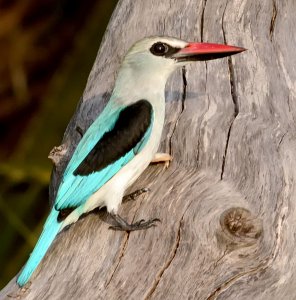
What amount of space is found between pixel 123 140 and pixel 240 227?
795 mm

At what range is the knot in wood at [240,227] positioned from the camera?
14.2 feet

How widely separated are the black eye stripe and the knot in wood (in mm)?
973

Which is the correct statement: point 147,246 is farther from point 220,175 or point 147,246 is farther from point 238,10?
point 238,10

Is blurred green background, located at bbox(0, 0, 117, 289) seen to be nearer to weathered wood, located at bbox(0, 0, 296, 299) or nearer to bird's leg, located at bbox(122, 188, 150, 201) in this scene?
weathered wood, located at bbox(0, 0, 296, 299)

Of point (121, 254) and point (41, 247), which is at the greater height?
point (41, 247)

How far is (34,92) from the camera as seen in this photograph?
28.9 feet

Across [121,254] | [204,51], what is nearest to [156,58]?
[204,51]

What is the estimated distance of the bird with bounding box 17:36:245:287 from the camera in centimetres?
472

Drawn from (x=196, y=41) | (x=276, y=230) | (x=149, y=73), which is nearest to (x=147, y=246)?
(x=276, y=230)

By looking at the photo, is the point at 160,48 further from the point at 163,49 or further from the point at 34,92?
the point at 34,92

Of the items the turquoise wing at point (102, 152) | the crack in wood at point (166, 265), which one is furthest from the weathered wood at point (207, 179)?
the turquoise wing at point (102, 152)

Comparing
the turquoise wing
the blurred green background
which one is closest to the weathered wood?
the turquoise wing

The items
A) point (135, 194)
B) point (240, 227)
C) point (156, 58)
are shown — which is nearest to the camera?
point (240, 227)

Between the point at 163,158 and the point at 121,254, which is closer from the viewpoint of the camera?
the point at 121,254
